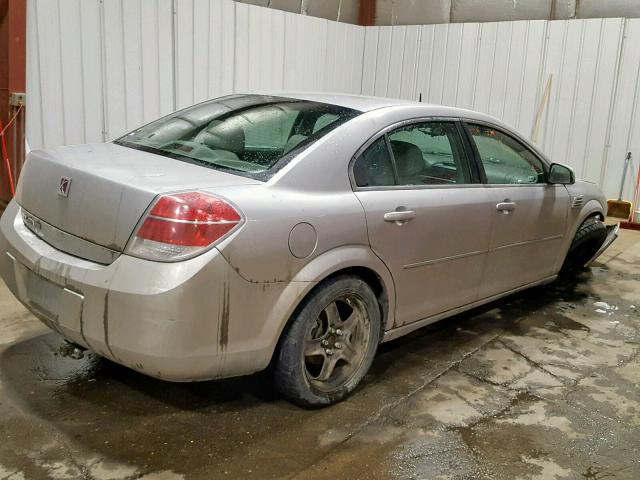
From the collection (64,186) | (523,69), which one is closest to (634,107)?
(523,69)

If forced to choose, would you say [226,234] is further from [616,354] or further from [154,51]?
[154,51]

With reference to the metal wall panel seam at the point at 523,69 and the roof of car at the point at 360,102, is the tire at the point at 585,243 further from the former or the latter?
the metal wall panel seam at the point at 523,69

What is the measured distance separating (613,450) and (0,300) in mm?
3898

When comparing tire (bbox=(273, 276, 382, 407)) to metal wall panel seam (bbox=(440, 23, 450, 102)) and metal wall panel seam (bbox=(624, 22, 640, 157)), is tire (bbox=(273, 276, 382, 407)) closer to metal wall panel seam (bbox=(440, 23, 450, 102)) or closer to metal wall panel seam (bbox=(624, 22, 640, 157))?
metal wall panel seam (bbox=(624, 22, 640, 157))

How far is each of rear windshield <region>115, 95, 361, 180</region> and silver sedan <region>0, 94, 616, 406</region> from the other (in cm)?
1

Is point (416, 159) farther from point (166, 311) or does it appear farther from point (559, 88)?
point (559, 88)

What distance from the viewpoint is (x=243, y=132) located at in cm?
332

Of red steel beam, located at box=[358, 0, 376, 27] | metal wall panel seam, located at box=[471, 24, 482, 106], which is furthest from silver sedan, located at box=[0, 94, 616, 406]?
red steel beam, located at box=[358, 0, 376, 27]

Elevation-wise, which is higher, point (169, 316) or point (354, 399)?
point (169, 316)

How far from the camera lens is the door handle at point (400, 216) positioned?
3.14 metres

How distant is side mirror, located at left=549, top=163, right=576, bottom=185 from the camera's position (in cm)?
445

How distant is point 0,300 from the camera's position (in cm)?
431

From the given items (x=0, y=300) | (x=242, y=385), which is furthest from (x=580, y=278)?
(x=0, y=300)

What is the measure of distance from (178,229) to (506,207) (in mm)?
2305
